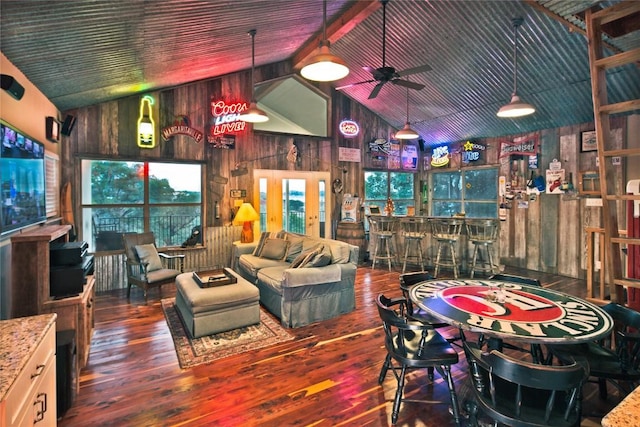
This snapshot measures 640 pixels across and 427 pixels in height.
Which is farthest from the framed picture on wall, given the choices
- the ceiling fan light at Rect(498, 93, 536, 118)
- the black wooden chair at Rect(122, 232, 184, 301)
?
the black wooden chair at Rect(122, 232, 184, 301)

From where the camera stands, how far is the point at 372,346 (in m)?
3.41

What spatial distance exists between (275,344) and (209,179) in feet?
12.6

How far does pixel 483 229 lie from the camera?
232 inches

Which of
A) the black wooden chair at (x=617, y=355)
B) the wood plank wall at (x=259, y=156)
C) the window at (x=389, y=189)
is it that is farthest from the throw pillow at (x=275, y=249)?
the black wooden chair at (x=617, y=355)

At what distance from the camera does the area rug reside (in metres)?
3.16

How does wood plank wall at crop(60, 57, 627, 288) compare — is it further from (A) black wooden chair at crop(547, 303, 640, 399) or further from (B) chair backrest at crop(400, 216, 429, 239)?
(A) black wooden chair at crop(547, 303, 640, 399)

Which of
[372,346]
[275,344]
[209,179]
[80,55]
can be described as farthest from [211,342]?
[209,179]

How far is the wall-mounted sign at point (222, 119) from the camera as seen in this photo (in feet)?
20.5

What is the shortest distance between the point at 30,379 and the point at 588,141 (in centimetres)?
751

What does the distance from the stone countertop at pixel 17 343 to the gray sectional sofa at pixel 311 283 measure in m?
2.35

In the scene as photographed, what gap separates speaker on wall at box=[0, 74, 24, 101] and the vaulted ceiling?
0.22 meters

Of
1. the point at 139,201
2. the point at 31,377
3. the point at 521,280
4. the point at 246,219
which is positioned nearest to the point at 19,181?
the point at 31,377

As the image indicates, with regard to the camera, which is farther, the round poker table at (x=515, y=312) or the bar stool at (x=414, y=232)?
the bar stool at (x=414, y=232)

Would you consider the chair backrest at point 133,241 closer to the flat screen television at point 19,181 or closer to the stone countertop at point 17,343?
the flat screen television at point 19,181
